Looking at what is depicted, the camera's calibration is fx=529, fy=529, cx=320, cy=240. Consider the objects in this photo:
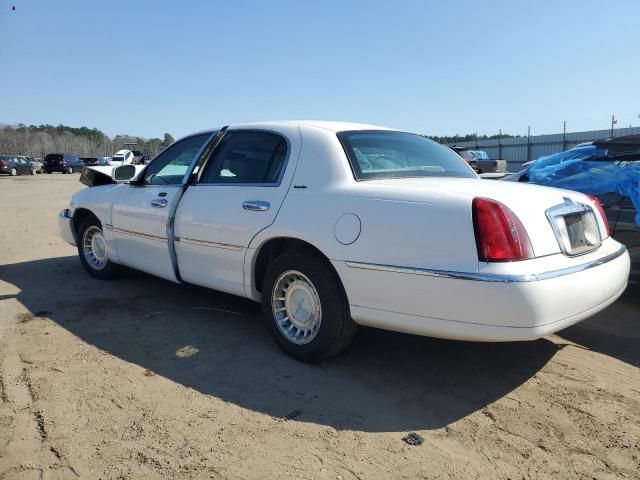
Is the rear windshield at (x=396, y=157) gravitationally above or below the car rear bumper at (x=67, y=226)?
above

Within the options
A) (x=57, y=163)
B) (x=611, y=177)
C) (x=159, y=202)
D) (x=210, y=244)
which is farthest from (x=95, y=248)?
(x=57, y=163)

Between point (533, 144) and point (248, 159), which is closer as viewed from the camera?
point (248, 159)

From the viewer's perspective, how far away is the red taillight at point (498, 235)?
2729 mm

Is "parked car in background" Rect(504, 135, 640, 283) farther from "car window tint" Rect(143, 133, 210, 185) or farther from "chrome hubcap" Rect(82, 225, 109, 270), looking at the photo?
"chrome hubcap" Rect(82, 225, 109, 270)

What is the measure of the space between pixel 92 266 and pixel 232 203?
2.76 m

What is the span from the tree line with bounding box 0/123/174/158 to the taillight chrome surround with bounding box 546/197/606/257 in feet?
236

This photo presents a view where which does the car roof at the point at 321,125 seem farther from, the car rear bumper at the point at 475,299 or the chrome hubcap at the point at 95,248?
the chrome hubcap at the point at 95,248

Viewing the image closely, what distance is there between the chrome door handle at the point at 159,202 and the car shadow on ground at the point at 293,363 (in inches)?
36.9

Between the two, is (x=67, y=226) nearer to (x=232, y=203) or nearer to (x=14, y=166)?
(x=232, y=203)

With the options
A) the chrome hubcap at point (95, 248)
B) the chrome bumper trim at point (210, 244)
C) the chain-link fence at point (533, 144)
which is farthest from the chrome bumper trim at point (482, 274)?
the chain-link fence at point (533, 144)

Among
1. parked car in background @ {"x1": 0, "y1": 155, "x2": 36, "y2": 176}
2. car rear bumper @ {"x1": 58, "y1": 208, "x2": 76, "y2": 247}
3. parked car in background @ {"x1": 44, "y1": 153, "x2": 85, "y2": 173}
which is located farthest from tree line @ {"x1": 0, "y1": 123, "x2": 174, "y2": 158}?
car rear bumper @ {"x1": 58, "y1": 208, "x2": 76, "y2": 247}

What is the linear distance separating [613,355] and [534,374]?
78 cm

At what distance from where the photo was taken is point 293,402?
3023 mm

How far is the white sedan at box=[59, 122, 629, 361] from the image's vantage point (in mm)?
2762
